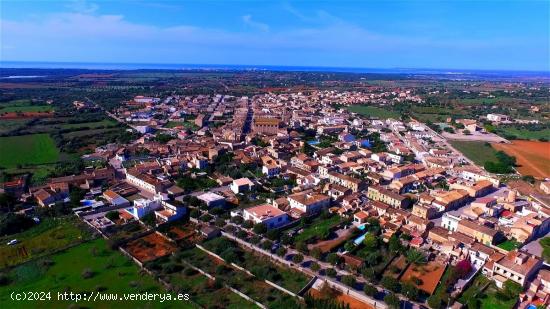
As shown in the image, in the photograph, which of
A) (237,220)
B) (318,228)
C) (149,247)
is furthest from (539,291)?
(149,247)

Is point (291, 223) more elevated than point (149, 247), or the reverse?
point (291, 223)

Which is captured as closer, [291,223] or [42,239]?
[42,239]

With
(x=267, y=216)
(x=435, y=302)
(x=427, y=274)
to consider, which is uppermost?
(x=267, y=216)

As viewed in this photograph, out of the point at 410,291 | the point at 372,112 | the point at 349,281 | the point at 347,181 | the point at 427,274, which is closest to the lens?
the point at 410,291

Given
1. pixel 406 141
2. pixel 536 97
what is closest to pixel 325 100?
pixel 406 141

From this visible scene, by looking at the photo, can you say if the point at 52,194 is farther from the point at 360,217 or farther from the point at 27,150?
the point at 360,217

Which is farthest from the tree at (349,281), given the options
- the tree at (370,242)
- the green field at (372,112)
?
the green field at (372,112)

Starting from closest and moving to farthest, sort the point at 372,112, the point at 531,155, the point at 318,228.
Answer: the point at 318,228 < the point at 531,155 < the point at 372,112

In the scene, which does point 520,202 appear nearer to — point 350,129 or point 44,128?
point 350,129
